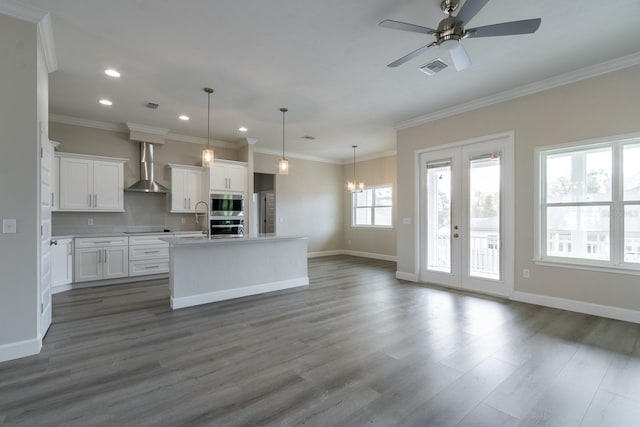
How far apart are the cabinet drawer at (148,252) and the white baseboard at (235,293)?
2.16 meters

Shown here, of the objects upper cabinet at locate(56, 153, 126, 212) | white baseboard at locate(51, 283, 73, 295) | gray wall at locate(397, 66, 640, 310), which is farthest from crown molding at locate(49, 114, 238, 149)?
gray wall at locate(397, 66, 640, 310)

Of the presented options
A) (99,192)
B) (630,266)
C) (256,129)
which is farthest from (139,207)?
(630,266)

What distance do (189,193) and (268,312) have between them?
151 inches

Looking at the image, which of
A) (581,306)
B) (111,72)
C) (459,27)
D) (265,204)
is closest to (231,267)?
(111,72)

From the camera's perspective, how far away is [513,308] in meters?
4.05

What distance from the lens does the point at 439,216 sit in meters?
5.46

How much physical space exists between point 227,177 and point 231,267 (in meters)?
2.80

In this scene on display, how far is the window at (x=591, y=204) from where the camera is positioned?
3584 millimetres

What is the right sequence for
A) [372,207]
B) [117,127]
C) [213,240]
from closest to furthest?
[213,240] < [117,127] < [372,207]

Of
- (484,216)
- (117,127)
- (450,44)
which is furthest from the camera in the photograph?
(117,127)

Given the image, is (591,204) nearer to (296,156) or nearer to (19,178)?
Result: (19,178)

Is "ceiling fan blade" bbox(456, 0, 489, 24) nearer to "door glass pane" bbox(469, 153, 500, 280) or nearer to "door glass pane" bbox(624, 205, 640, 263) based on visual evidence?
"door glass pane" bbox(469, 153, 500, 280)

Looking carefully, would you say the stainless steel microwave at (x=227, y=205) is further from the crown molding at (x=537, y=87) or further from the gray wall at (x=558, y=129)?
the gray wall at (x=558, y=129)

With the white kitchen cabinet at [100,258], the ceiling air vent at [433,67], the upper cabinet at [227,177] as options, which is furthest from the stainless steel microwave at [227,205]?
the ceiling air vent at [433,67]
